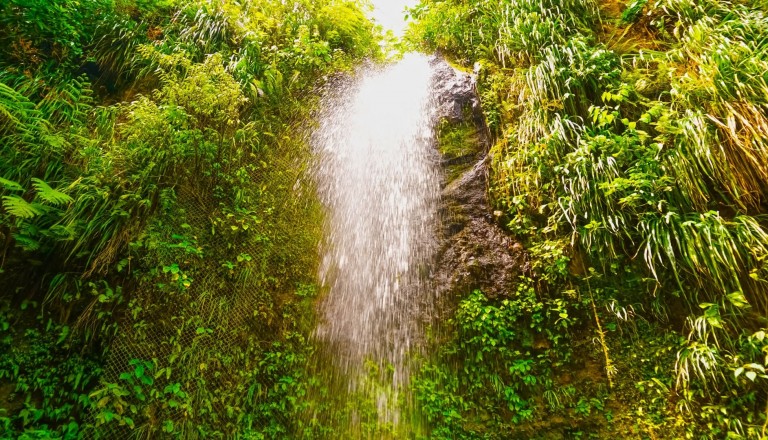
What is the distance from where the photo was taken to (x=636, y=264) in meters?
3.10

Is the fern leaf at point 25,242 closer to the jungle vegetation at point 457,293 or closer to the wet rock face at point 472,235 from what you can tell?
the jungle vegetation at point 457,293

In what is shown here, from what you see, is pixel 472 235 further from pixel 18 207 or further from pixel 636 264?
pixel 18 207

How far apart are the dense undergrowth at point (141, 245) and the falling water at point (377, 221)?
0.37m

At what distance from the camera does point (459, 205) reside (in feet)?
13.3

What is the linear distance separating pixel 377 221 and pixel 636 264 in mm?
2816

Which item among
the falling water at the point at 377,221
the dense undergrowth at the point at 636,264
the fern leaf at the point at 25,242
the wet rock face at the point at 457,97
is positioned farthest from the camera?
the wet rock face at the point at 457,97

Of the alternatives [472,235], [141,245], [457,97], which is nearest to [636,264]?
[472,235]

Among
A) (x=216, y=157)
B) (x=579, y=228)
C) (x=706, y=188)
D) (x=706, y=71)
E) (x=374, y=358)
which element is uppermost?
(x=706, y=71)

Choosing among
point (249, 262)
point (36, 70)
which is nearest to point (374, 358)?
point (249, 262)

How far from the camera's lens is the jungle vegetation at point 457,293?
2.66 metres

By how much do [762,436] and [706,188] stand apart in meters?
1.95

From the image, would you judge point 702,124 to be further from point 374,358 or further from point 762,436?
point 374,358

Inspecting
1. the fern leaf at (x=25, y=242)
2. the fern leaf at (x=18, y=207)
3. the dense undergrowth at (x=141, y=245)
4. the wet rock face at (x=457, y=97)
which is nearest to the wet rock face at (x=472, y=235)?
the wet rock face at (x=457, y=97)

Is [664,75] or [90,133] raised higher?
[664,75]
